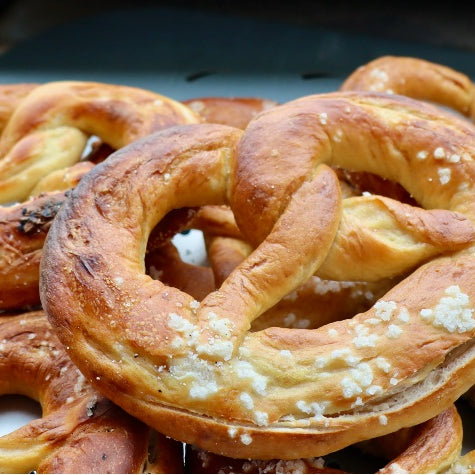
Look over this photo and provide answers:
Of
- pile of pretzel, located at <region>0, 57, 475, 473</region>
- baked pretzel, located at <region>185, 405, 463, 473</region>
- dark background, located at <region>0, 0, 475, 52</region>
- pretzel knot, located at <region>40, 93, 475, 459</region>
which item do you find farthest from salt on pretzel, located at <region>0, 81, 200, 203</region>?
dark background, located at <region>0, 0, 475, 52</region>

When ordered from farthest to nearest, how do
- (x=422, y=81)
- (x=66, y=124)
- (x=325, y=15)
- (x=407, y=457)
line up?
(x=325, y=15) < (x=422, y=81) < (x=66, y=124) < (x=407, y=457)

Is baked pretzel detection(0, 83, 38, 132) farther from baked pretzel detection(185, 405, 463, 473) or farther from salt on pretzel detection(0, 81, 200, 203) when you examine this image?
baked pretzel detection(185, 405, 463, 473)

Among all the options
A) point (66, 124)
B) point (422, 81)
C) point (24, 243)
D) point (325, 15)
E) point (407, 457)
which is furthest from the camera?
point (325, 15)

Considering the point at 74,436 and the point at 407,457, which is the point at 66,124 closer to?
the point at 74,436

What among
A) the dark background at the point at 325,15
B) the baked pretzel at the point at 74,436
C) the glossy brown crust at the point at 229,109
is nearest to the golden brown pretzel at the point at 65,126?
the glossy brown crust at the point at 229,109

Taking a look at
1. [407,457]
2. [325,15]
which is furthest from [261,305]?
[325,15]

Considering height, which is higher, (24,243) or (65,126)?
(65,126)

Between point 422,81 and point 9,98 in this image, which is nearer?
point 9,98

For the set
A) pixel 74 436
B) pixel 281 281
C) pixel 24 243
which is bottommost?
pixel 74 436
